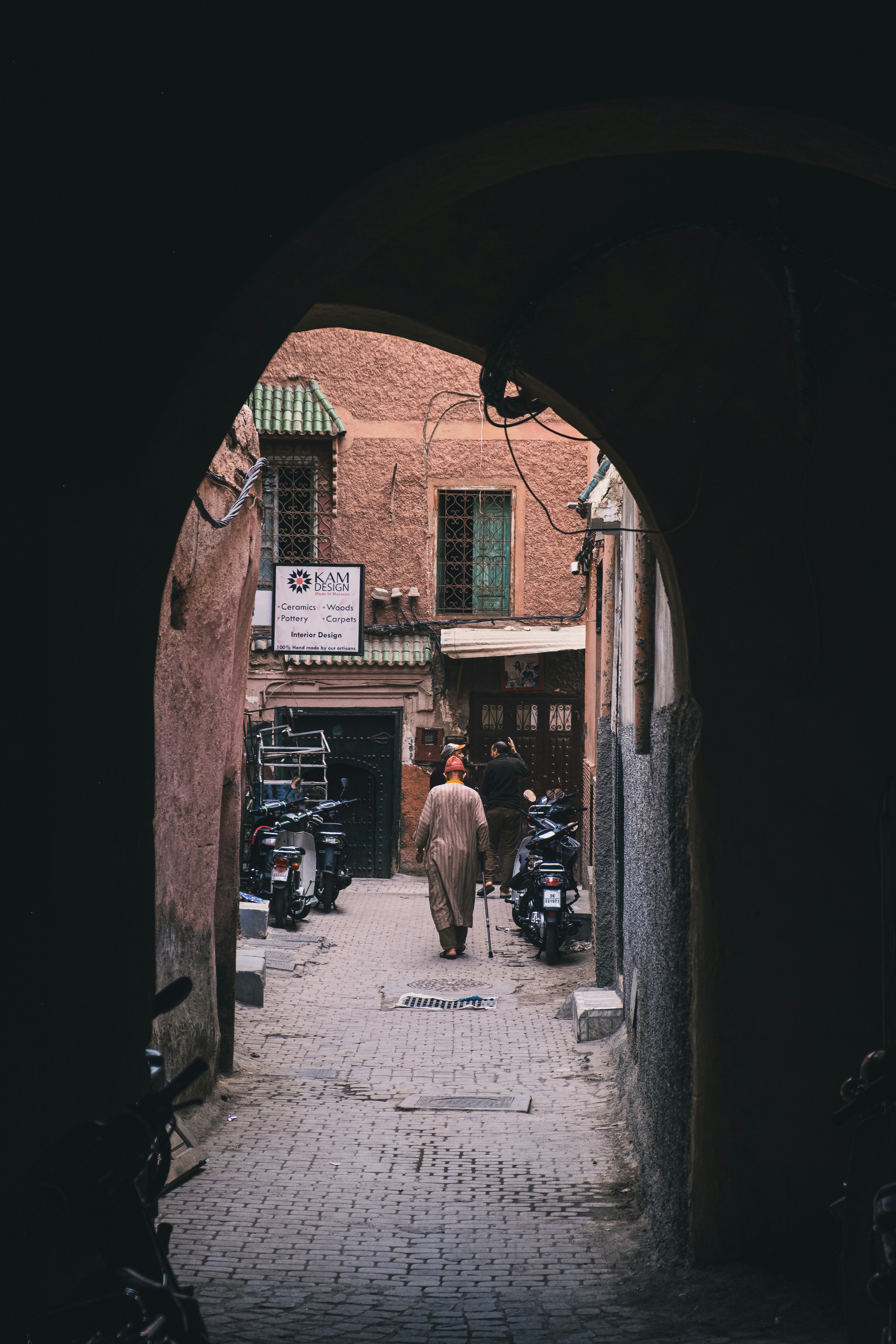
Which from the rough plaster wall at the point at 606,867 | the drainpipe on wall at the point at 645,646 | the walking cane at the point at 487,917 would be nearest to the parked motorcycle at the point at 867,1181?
the drainpipe on wall at the point at 645,646

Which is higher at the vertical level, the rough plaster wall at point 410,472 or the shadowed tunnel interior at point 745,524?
the rough plaster wall at point 410,472

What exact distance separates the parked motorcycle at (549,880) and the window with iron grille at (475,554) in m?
4.19

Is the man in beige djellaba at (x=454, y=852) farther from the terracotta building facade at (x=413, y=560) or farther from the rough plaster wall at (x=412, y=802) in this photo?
the terracotta building facade at (x=413, y=560)

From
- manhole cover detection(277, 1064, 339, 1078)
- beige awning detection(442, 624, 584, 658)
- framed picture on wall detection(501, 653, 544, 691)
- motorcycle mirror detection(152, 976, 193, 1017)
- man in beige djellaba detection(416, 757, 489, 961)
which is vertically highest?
beige awning detection(442, 624, 584, 658)

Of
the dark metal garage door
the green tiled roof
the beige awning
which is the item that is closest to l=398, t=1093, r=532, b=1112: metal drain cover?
the beige awning

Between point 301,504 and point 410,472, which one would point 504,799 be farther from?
point 301,504

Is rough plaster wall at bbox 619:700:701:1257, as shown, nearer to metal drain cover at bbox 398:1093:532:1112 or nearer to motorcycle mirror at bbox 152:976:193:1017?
metal drain cover at bbox 398:1093:532:1112

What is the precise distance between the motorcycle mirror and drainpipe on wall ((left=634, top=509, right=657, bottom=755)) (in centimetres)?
408

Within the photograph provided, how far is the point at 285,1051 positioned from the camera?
28.1 feet

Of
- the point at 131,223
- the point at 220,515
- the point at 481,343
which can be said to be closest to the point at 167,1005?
the point at 131,223

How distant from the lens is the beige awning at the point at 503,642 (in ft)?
54.9

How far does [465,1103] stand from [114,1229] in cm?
536

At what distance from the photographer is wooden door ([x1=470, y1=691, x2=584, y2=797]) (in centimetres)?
1748

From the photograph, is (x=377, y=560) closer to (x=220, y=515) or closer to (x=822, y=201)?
(x=220, y=515)
